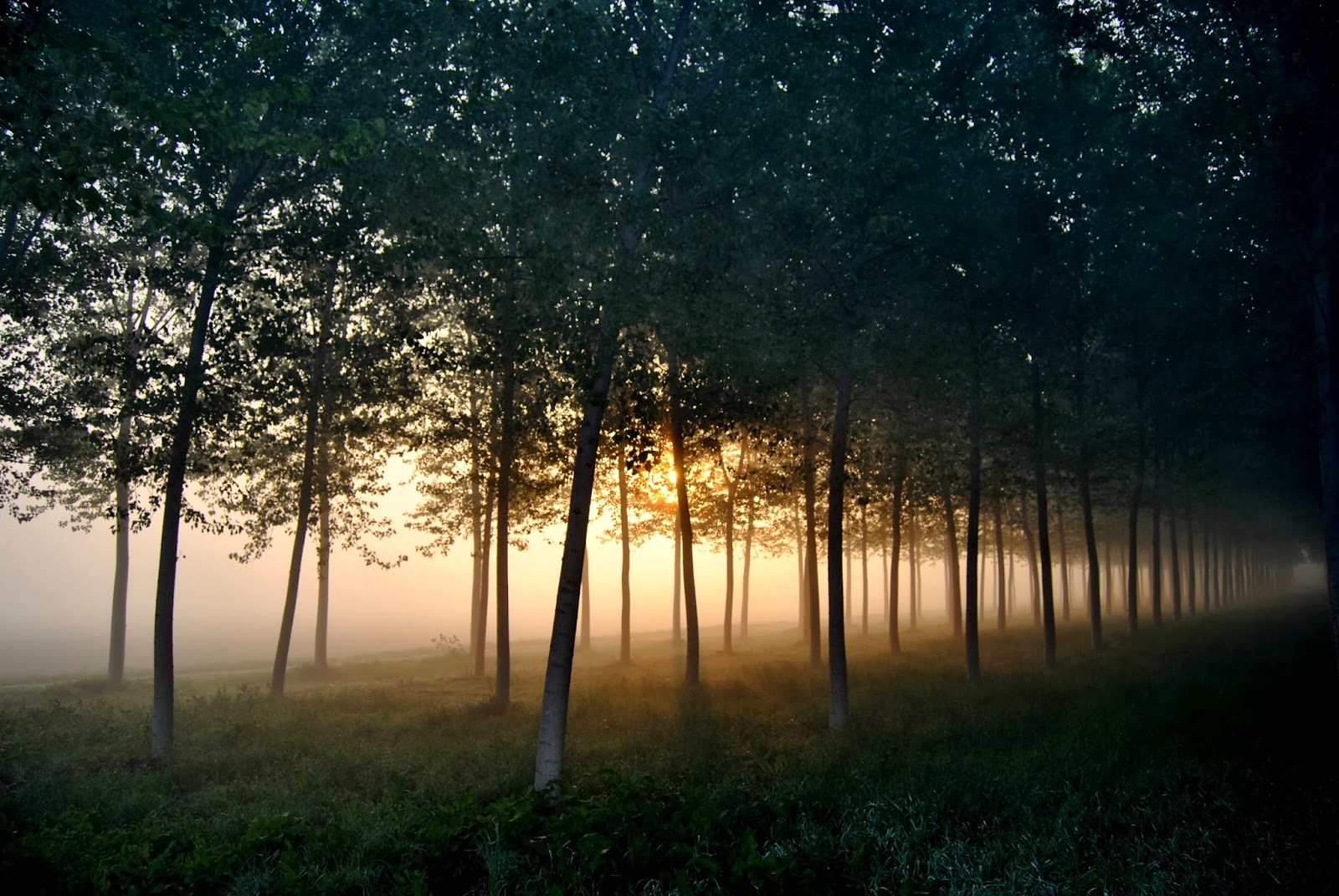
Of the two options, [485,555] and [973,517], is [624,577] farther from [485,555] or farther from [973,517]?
[973,517]

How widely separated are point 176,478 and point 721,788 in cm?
1216

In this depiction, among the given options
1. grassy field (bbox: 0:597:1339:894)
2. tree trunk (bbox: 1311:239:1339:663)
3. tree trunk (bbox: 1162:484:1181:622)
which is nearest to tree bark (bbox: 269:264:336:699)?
grassy field (bbox: 0:597:1339:894)

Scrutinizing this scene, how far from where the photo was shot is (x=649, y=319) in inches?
496

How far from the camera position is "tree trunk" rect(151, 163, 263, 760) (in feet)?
48.7

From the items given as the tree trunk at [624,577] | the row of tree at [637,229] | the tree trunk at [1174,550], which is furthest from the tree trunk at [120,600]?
the tree trunk at [1174,550]

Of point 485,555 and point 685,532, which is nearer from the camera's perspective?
point 685,532

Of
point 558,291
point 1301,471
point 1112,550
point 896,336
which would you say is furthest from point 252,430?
point 1112,550

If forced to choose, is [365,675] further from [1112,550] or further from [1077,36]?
[1112,550]

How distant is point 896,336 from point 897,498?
758 centimetres

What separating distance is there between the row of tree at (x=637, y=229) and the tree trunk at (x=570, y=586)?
2.8 inches

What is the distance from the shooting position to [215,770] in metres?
14.1

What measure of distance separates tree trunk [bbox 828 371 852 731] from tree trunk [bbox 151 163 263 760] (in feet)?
41.8

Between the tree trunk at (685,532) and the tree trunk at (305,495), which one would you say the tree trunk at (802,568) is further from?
the tree trunk at (305,495)

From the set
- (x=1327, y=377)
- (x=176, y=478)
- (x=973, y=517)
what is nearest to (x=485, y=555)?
(x=176, y=478)
